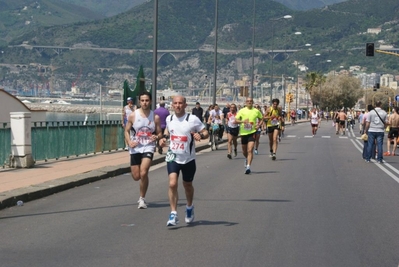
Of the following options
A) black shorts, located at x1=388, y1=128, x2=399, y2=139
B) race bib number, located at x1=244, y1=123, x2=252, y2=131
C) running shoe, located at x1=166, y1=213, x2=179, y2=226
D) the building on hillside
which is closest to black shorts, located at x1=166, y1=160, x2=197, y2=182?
running shoe, located at x1=166, y1=213, x2=179, y2=226

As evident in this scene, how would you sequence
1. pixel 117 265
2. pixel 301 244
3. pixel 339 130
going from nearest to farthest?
pixel 117 265, pixel 301 244, pixel 339 130

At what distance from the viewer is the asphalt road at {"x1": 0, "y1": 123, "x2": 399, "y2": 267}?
10.2 metres

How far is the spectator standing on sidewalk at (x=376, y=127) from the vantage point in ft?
88.0

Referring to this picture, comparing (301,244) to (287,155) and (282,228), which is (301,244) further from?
(287,155)

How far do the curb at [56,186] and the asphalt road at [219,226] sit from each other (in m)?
0.20

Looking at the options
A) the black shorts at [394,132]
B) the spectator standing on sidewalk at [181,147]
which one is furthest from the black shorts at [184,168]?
the black shorts at [394,132]

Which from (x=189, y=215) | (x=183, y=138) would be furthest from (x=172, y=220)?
(x=183, y=138)

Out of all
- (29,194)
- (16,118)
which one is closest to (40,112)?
(16,118)

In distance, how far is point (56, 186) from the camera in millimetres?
16906

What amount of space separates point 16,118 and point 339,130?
38.9 metres

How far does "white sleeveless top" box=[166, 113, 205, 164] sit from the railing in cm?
947

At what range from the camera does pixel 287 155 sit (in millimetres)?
30156

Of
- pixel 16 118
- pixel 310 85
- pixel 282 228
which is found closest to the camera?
pixel 282 228

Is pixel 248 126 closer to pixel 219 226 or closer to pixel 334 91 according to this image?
pixel 219 226
